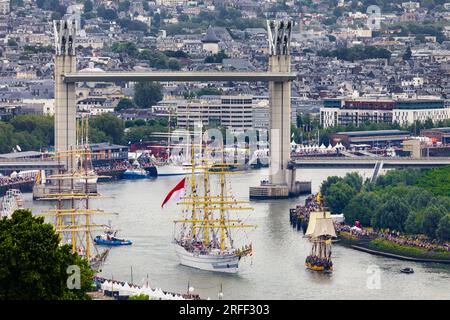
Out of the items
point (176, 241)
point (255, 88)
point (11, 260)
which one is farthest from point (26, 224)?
point (255, 88)

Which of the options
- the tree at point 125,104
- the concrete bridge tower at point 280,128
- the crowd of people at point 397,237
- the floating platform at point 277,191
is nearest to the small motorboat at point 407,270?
the crowd of people at point 397,237

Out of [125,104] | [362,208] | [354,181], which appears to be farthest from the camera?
[125,104]

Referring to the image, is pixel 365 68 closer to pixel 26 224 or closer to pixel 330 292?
pixel 330 292

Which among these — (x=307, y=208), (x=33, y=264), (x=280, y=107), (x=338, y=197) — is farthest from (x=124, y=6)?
(x=33, y=264)

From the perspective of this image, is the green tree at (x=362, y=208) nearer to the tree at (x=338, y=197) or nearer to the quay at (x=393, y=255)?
the tree at (x=338, y=197)

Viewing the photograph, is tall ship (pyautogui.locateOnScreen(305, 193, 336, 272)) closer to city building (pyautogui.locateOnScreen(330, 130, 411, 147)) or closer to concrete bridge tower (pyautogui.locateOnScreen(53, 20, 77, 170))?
concrete bridge tower (pyautogui.locateOnScreen(53, 20, 77, 170))

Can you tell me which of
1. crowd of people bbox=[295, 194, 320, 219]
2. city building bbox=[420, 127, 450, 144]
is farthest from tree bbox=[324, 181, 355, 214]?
city building bbox=[420, 127, 450, 144]

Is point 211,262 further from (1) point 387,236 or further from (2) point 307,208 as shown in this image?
(2) point 307,208
